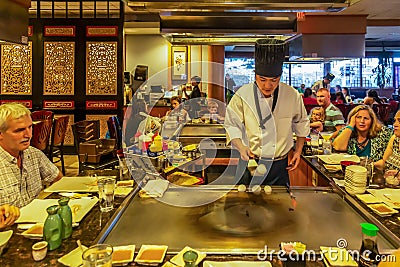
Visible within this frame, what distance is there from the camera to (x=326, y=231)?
1742mm

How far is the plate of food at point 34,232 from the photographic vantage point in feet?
5.25

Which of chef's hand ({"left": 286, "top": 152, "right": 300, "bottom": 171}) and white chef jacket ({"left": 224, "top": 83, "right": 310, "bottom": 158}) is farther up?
white chef jacket ({"left": 224, "top": 83, "right": 310, "bottom": 158})

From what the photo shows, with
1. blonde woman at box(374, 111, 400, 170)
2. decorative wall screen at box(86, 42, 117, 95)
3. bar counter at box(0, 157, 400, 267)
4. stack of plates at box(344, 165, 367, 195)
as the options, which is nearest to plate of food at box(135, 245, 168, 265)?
bar counter at box(0, 157, 400, 267)

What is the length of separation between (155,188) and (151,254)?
0.85 meters

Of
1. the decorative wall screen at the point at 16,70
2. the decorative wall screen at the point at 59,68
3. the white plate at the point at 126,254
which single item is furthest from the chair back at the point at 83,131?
the decorative wall screen at the point at 16,70

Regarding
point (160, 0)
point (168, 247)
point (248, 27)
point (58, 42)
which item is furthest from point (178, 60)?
point (168, 247)

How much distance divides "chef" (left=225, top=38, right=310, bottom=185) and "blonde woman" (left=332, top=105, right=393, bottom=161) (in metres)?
0.79

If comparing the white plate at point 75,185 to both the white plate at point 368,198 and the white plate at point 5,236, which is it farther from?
the white plate at point 368,198

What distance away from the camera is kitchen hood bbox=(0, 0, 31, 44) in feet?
14.7

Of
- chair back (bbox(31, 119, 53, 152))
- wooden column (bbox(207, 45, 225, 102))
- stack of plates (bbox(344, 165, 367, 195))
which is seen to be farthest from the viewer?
wooden column (bbox(207, 45, 225, 102))

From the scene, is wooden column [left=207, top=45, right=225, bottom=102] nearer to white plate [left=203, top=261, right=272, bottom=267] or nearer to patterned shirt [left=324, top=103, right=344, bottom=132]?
patterned shirt [left=324, top=103, right=344, bottom=132]

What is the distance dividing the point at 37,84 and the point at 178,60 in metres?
4.17

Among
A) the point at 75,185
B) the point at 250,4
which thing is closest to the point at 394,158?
the point at 250,4

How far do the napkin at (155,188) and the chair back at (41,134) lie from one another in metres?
3.13
